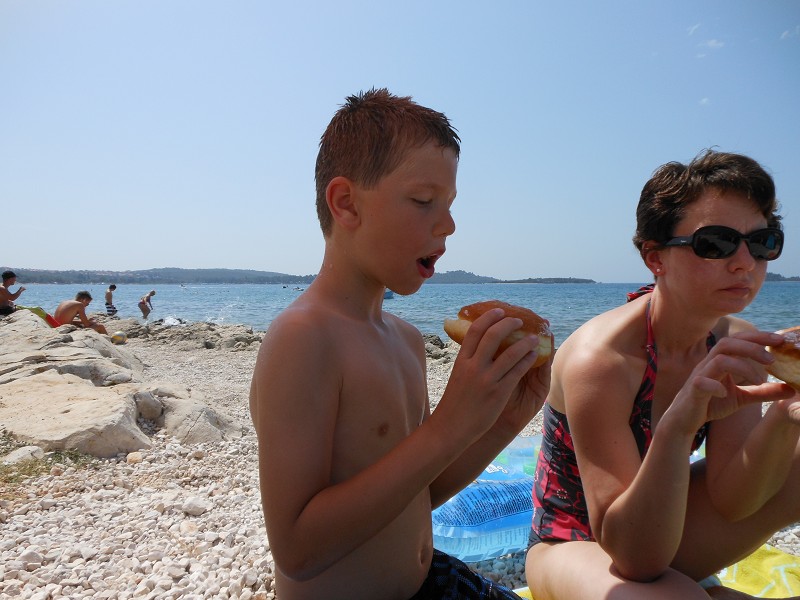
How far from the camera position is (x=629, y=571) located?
2209mm

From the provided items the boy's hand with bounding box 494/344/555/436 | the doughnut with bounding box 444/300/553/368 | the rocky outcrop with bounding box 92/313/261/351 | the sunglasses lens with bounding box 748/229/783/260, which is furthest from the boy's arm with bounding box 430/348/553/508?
the rocky outcrop with bounding box 92/313/261/351

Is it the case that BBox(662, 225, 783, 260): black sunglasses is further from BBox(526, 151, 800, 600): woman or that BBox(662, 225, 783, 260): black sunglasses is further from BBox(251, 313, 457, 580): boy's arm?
BBox(251, 313, 457, 580): boy's arm

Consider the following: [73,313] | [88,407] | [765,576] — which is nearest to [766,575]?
[765,576]

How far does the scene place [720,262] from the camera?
96.3 inches

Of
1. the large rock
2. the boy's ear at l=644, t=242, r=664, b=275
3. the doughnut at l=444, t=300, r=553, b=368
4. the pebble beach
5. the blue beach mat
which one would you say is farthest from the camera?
the large rock

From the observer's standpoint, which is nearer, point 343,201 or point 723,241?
point 343,201

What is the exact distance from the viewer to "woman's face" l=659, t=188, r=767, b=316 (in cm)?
246

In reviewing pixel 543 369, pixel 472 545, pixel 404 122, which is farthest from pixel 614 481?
pixel 472 545

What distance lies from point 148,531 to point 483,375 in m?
3.12

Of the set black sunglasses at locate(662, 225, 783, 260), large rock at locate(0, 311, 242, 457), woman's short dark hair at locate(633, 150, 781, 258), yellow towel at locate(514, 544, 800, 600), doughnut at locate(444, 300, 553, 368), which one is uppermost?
woman's short dark hair at locate(633, 150, 781, 258)

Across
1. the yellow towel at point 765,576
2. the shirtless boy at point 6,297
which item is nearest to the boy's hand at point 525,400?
the yellow towel at point 765,576

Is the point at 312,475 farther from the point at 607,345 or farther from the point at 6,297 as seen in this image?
the point at 6,297

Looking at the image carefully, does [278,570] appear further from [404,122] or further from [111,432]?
[111,432]

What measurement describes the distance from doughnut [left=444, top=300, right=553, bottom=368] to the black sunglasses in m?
0.95
